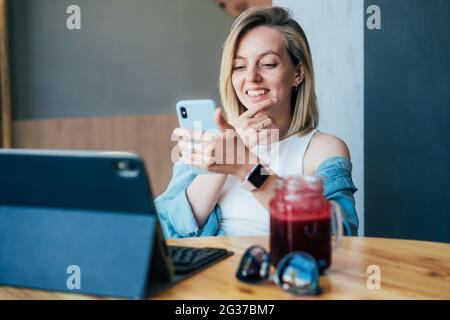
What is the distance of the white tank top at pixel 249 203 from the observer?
1612mm

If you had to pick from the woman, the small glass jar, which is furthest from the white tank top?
the small glass jar

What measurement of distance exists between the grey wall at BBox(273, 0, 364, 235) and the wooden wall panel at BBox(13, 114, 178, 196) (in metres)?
1.86

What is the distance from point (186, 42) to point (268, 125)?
8.91ft

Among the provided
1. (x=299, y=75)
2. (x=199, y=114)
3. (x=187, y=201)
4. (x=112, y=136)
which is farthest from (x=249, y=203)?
(x=112, y=136)

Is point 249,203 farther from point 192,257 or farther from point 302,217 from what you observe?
point 302,217

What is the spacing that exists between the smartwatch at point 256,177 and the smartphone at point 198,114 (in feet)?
0.64

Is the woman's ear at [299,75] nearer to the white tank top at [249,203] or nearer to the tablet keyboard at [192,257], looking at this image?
the white tank top at [249,203]

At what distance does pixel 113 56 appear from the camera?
→ 154 inches

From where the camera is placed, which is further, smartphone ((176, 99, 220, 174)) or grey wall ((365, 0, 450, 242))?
grey wall ((365, 0, 450, 242))

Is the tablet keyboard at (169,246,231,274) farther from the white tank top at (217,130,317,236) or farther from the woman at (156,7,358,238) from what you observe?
the white tank top at (217,130,317,236)

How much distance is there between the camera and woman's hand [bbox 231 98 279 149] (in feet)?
5.12

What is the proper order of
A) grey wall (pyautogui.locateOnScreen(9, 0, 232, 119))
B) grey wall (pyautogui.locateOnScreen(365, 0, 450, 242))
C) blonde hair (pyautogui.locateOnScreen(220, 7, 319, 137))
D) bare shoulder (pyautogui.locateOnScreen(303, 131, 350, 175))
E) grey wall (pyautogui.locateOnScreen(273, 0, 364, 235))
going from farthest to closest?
1. grey wall (pyautogui.locateOnScreen(9, 0, 232, 119))
2. grey wall (pyautogui.locateOnScreen(273, 0, 364, 235))
3. grey wall (pyautogui.locateOnScreen(365, 0, 450, 242))
4. blonde hair (pyautogui.locateOnScreen(220, 7, 319, 137))
5. bare shoulder (pyautogui.locateOnScreen(303, 131, 350, 175))
